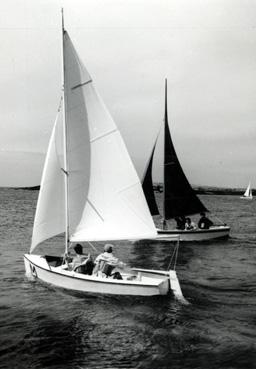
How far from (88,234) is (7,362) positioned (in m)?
5.18

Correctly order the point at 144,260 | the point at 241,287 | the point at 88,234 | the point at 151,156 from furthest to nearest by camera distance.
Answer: the point at 151,156 < the point at 144,260 < the point at 241,287 < the point at 88,234

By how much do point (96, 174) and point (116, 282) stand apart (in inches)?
141

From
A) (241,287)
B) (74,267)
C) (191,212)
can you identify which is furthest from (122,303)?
(191,212)

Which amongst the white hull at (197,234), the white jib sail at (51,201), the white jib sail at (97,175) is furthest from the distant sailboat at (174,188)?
the white jib sail at (97,175)

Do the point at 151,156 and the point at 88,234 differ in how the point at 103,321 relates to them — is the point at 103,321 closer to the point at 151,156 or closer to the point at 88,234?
the point at 88,234

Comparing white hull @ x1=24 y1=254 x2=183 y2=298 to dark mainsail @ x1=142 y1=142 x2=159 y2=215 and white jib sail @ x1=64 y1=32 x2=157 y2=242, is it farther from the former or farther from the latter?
dark mainsail @ x1=142 y1=142 x2=159 y2=215

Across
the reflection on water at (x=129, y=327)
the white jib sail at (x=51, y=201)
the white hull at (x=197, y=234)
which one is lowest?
the reflection on water at (x=129, y=327)

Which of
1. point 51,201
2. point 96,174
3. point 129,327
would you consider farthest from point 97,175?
point 129,327

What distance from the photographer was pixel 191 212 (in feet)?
97.5

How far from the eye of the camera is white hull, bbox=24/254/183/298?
12.4 metres

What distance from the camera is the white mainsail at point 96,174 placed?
1353cm

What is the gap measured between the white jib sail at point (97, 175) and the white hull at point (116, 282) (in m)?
1.30

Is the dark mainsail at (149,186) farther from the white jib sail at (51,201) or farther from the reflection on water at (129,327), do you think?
the white jib sail at (51,201)

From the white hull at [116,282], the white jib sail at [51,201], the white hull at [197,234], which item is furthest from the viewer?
the white hull at [197,234]
